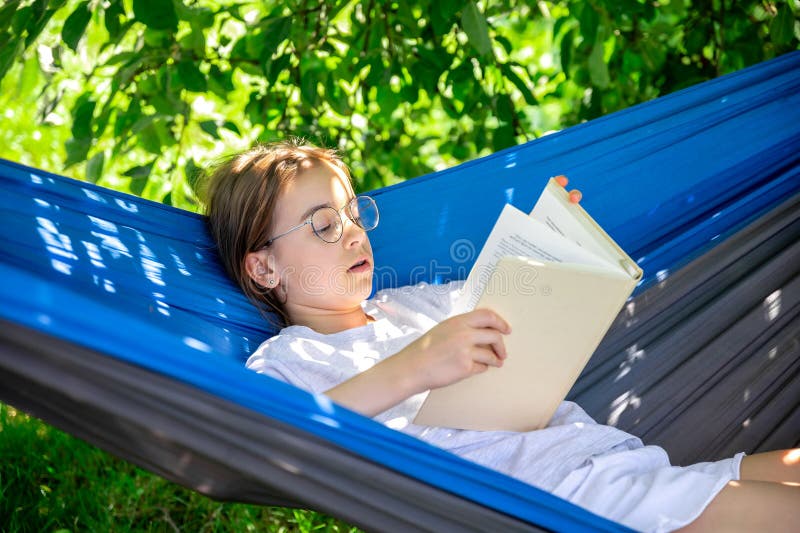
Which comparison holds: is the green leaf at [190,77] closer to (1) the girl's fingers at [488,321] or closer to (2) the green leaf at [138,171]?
(2) the green leaf at [138,171]

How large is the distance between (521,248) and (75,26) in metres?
1.01

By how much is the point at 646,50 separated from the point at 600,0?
57cm

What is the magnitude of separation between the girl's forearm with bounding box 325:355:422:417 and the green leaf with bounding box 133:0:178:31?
78cm

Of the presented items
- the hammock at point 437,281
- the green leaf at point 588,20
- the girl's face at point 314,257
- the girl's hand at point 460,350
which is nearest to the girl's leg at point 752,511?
the hammock at point 437,281

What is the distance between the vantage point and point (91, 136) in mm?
2090

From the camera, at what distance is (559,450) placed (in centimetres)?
143

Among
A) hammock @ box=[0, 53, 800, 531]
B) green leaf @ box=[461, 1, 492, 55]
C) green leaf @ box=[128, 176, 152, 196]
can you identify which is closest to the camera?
hammock @ box=[0, 53, 800, 531]

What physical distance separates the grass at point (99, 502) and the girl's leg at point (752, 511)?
920 millimetres

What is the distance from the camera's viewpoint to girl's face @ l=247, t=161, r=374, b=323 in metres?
1.74

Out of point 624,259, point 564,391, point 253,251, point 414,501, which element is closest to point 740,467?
point 564,391

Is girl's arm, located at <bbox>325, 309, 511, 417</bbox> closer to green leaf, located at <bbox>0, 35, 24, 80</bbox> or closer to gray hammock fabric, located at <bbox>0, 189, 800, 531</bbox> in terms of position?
gray hammock fabric, located at <bbox>0, 189, 800, 531</bbox>

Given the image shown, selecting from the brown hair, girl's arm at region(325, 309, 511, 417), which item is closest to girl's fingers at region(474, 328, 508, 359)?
girl's arm at region(325, 309, 511, 417)

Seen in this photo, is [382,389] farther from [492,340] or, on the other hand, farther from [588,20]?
[588,20]

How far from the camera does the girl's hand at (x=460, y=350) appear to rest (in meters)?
1.31
